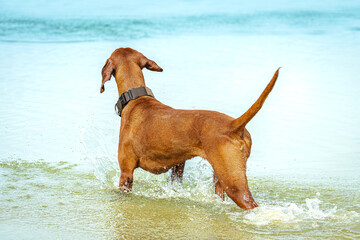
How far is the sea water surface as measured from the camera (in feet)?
13.5

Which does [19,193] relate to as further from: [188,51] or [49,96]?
[188,51]

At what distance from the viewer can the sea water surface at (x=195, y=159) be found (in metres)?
4.10

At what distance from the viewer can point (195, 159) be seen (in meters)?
5.89

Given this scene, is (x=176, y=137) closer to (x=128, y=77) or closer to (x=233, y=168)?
(x=233, y=168)

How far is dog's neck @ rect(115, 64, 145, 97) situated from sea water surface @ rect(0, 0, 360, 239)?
930 mm

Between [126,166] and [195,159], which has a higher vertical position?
[195,159]

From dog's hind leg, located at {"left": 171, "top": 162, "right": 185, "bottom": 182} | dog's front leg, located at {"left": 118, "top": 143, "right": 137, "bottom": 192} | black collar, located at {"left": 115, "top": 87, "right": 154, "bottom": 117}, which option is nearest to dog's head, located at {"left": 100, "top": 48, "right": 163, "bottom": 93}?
black collar, located at {"left": 115, "top": 87, "right": 154, "bottom": 117}

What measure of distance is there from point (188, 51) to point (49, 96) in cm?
488

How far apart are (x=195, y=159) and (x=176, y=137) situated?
177 cm

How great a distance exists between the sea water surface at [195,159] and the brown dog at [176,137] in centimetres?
30

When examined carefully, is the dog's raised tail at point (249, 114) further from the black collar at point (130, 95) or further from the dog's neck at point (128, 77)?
the dog's neck at point (128, 77)

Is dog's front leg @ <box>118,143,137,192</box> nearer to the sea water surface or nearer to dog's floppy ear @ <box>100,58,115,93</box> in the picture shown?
the sea water surface

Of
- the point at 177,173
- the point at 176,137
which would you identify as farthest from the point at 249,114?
the point at 177,173

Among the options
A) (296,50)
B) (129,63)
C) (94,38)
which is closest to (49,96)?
(129,63)
